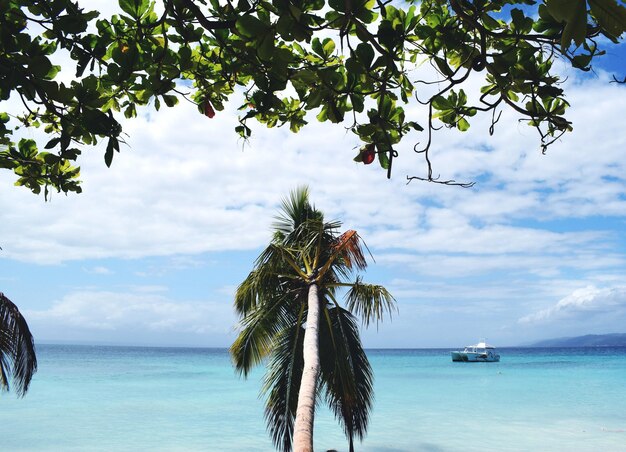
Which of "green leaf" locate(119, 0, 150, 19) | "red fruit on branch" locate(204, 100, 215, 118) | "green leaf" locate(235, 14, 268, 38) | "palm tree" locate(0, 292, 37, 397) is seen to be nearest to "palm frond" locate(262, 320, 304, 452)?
"palm tree" locate(0, 292, 37, 397)

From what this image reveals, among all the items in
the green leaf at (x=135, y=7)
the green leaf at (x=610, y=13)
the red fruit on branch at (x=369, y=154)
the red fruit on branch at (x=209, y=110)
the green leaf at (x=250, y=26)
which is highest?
the green leaf at (x=135, y=7)

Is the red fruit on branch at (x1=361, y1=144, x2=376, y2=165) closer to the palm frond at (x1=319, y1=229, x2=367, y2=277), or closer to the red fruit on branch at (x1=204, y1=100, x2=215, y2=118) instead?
the red fruit on branch at (x1=204, y1=100, x2=215, y2=118)

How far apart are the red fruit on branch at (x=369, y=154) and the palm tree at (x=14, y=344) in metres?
6.53

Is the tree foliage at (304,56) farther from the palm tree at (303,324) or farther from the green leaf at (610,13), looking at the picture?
the palm tree at (303,324)

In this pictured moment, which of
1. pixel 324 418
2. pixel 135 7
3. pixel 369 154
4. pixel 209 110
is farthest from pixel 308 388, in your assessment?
pixel 324 418

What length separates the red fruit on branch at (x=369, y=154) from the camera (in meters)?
2.40

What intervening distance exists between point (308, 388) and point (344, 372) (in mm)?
2558

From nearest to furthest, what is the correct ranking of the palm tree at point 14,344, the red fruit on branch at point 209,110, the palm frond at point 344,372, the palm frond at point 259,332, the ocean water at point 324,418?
the red fruit on branch at point 209,110, the palm tree at point 14,344, the palm frond at point 344,372, the palm frond at point 259,332, the ocean water at point 324,418

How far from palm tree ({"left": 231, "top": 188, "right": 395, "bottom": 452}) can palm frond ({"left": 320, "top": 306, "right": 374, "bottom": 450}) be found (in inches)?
0.6

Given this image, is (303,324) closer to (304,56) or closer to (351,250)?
(351,250)

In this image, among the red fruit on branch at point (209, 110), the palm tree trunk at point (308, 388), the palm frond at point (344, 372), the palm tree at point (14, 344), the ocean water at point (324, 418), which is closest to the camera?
the red fruit on branch at point (209, 110)

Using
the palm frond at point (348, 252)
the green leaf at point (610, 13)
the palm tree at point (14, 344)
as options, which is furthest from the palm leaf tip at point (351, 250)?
the green leaf at point (610, 13)

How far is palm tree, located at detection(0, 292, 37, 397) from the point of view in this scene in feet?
24.4

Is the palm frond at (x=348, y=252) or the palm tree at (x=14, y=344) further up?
the palm frond at (x=348, y=252)
